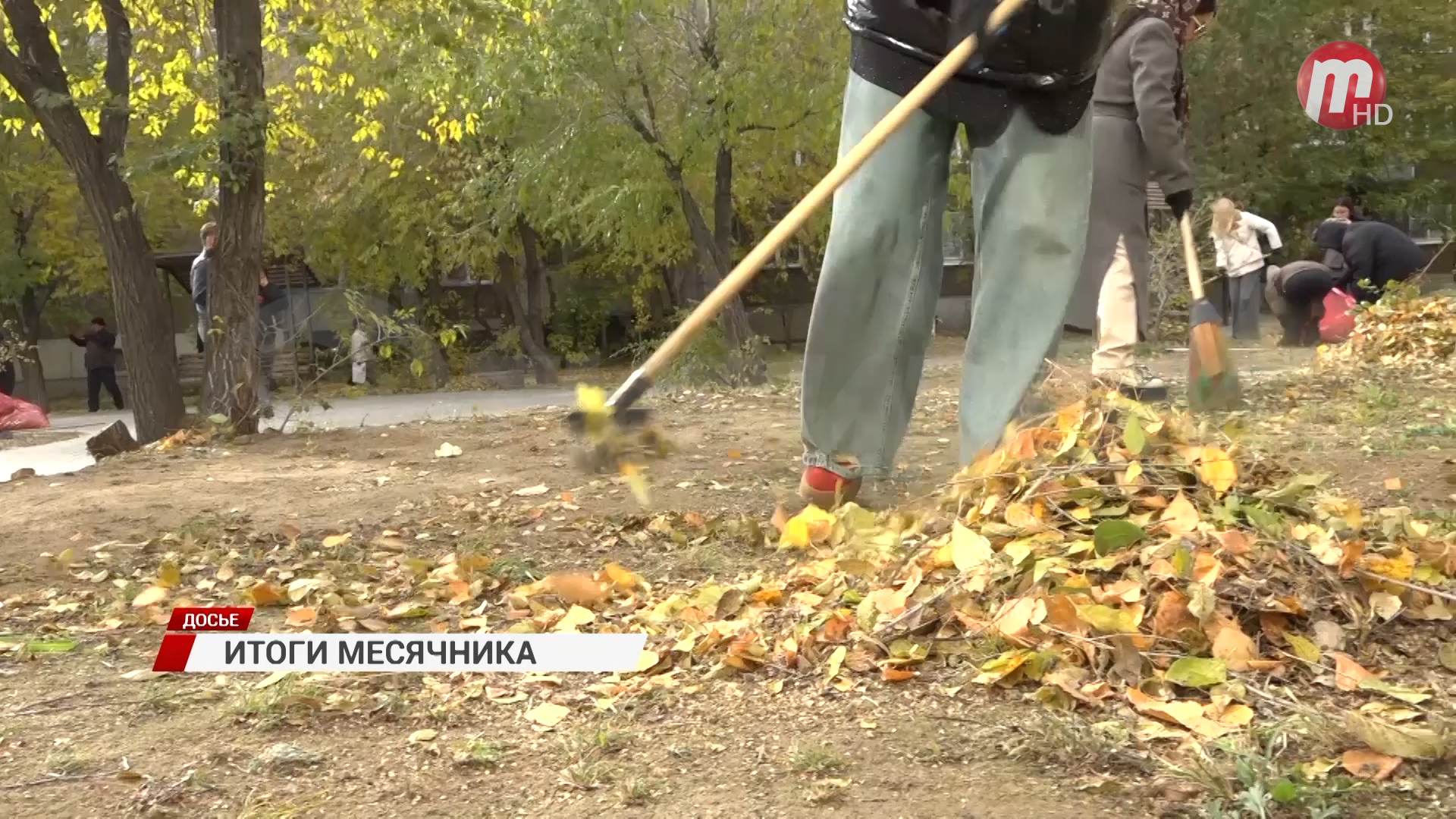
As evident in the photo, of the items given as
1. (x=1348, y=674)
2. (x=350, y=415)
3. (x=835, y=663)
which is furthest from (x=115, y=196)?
(x=1348, y=674)

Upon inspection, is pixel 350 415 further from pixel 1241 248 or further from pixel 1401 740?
pixel 1401 740

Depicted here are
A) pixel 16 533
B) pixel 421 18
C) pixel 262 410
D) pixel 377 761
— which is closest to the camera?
pixel 377 761

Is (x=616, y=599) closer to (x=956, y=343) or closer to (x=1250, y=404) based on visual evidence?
(x=1250, y=404)

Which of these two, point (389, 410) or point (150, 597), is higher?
point (150, 597)

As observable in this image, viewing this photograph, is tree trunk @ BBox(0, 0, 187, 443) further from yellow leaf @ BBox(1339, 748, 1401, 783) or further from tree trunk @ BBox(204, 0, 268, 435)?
yellow leaf @ BBox(1339, 748, 1401, 783)

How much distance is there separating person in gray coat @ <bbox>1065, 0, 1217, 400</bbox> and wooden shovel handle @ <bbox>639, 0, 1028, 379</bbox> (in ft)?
7.80

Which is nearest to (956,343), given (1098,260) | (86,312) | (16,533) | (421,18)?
(421,18)

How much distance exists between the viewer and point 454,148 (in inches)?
785

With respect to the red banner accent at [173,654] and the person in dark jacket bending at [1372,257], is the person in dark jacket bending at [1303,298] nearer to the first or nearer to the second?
the person in dark jacket bending at [1372,257]

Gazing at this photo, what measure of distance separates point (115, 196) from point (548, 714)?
8.17m

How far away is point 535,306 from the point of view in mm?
23375

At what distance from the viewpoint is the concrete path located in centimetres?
934

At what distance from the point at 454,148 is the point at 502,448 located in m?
14.1

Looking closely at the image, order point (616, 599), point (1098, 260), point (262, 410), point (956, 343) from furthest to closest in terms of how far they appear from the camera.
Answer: point (956, 343) → point (262, 410) → point (1098, 260) → point (616, 599)
